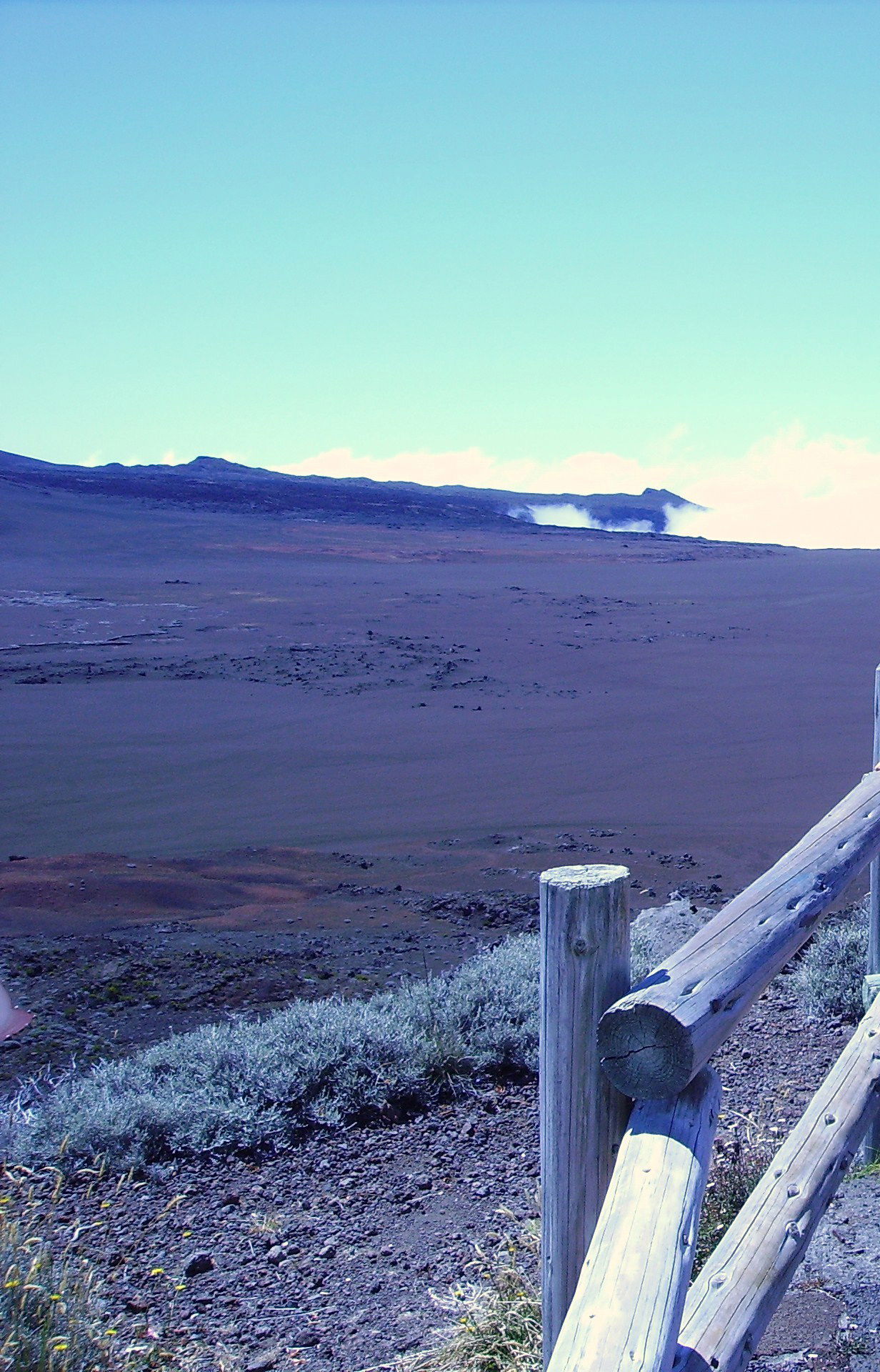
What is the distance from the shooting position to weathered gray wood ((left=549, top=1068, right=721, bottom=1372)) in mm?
1291

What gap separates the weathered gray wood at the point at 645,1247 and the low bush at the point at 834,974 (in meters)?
4.04

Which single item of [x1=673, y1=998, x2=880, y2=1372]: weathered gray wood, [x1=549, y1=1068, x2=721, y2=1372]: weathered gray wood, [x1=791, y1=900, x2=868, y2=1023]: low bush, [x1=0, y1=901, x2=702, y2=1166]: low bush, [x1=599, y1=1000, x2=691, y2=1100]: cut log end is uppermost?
[x1=599, y1=1000, x2=691, y2=1100]: cut log end

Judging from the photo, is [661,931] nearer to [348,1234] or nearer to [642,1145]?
[348,1234]

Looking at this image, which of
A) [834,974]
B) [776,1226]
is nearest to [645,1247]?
[776,1226]

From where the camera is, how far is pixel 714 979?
5.93 ft

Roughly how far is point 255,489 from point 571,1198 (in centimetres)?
5724

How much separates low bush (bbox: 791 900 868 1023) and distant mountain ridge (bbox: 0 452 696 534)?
145ft

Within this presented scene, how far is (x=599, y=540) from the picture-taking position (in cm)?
4719

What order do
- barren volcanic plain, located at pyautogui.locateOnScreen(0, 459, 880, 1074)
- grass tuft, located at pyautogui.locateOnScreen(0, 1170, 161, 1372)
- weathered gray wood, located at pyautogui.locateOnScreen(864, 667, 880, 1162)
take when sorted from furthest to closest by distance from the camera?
barren volcanic plain, located at pyautogui.locateOnScreen(0, 459, 880, 1074), weathered gray wood, located at pyautogui.locateOnScreen(864, 667, 880, 1162), grass tuft, located at pyautogui.locateOnScreen(0, 1170, 161, 1372)

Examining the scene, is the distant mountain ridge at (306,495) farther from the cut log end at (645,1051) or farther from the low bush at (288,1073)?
the cut log end at (645,1051)

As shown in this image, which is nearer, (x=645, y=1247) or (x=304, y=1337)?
(x=645, y=1247)

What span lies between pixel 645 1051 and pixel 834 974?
4.35 meters

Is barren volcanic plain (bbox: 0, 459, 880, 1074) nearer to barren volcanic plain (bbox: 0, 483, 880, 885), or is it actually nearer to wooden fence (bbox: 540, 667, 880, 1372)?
barren volcanic plain (bbox: 0, 483, 880, 885)

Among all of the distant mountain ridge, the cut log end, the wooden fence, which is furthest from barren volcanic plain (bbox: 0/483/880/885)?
the distant mountain ridge
